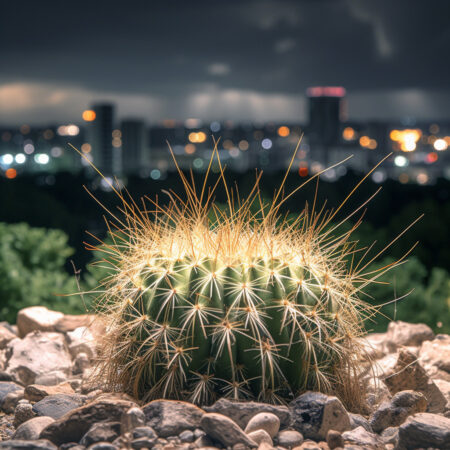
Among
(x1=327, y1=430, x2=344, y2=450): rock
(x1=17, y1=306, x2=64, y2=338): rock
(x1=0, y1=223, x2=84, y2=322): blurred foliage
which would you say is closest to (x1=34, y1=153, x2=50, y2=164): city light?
(x1=0, y1=223, x2=84, y2=322): blurred foliage

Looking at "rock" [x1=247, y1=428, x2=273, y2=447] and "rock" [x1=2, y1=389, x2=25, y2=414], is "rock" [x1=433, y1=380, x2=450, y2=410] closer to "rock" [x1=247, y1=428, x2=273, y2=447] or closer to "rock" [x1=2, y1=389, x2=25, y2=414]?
"rock" [x1=247, y1=428, x2=273, y2=447]

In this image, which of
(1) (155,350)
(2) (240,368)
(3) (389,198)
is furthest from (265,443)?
(3) (389,198)

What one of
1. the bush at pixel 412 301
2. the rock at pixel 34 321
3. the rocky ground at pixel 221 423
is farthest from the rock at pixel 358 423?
the bush at pixel 412 301

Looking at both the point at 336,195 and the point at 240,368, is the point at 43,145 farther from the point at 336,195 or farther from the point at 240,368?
the point at 240,368

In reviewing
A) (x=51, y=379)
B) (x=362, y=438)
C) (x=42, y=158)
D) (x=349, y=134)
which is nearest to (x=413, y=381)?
(x=362, y=438)

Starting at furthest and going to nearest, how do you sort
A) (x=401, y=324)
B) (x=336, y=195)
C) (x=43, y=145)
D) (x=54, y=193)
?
1. (x=43, y=145)
2. (x=54, y=193)
3. (x=336, y=195)
4. (x=401, y=324)
